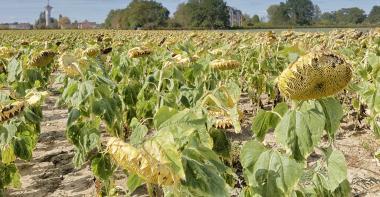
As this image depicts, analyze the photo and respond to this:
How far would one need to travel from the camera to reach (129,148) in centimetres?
94

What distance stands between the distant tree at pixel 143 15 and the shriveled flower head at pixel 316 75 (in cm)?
4808

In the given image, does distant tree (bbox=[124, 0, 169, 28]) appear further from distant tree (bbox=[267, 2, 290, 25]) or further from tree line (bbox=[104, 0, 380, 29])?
distant tree (bbox=[267, 2, 290, 25])

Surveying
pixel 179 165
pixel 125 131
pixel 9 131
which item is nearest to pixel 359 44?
pixel 125 131

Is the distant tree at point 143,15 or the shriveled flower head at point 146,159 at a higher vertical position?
the distant tree at point 143,15

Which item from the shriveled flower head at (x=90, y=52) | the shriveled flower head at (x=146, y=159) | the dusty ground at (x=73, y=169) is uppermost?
the shriveled flower head at (x=90, y=52)

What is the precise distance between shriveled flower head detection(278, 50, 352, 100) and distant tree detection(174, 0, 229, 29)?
48505 mm

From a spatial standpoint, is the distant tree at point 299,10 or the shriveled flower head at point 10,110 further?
the distant tree at point 299,10

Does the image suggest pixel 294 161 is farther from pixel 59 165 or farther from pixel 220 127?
pixel 59 165

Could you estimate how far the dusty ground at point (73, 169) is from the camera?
3.65 m

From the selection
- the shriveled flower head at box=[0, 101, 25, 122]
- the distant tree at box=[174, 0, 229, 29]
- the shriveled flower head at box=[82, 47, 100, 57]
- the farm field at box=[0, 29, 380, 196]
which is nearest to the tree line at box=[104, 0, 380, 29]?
the distant tree at box=[174, 0, 229, 29]

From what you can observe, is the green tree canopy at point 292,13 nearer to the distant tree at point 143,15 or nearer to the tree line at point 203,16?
the tree line at point 203,16

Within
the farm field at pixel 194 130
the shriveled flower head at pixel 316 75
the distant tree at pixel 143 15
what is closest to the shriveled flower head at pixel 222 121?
the farm field at pixel 194 130

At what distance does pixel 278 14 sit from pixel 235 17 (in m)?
4.78

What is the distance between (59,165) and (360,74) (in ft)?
9.18
